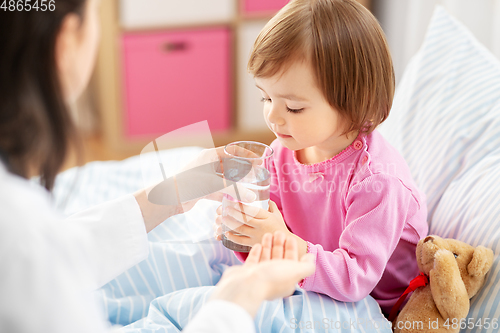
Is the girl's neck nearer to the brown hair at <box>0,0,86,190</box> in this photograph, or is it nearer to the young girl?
the young girl

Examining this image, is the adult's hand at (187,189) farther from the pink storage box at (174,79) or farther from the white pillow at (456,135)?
the pink storage box at (174,79)

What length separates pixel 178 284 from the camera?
1096 millimetres

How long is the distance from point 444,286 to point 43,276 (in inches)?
25.8

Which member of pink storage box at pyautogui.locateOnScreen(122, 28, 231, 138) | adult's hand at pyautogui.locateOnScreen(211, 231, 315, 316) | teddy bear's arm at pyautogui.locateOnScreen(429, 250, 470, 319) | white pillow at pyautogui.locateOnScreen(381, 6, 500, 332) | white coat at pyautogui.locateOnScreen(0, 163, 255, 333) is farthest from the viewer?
pink storage box at pyautogui.locateOnScreen(122, 28, 231, 138)

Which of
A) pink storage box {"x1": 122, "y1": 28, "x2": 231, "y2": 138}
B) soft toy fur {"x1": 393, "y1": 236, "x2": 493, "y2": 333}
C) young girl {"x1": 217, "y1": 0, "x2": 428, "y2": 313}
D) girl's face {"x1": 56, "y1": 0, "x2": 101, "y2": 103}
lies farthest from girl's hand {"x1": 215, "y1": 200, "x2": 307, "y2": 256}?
pink storage box {"x1": 122, "y1": 28, "x2": 231, "y2": 138}

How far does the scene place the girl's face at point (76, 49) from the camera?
625mm

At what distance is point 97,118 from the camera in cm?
287

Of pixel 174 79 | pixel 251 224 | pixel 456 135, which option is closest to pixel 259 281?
pixel 251 224

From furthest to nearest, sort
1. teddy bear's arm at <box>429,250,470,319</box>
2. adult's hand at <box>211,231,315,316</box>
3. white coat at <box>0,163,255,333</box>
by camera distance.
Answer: teddy bear's arm at <box>429,250,470,319</box> → adult's hand at <box>211,231,315,316</box> → white coat at <box>0,163,255,333</box>

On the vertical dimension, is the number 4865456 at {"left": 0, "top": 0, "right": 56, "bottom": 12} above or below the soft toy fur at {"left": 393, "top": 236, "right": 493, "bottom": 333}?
above

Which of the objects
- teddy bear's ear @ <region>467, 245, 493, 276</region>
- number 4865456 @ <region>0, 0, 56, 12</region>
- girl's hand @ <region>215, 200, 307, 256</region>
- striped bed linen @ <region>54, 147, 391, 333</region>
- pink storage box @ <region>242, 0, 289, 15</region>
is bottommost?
striped bed linen @ <region>54, 147, 391, 333</region>

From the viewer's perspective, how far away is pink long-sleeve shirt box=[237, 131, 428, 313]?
0.90 metres

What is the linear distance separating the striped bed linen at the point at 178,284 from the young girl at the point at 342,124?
5cm

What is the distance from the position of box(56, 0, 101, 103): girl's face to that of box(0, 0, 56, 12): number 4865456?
2 cm
